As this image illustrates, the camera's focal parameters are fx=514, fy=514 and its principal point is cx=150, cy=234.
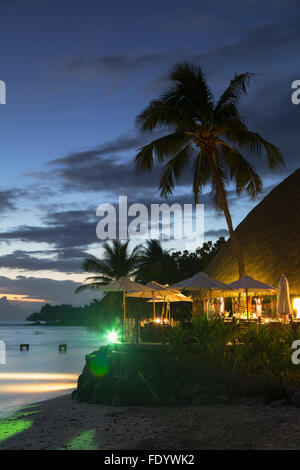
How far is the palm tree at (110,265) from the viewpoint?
1492 inches

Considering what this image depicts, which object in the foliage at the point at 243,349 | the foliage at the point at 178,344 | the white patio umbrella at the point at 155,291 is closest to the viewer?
the foliage at the point at 243,349

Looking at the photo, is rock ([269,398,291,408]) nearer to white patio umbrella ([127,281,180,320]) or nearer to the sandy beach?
the sandy beach

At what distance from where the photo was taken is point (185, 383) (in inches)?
540

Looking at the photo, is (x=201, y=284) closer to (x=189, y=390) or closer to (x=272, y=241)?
(x=189, y=390)

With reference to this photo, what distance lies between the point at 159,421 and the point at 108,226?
2144 centimetres

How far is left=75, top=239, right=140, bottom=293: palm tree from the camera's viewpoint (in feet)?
124

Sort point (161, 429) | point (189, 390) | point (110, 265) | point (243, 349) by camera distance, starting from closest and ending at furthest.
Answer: point (161, 429)
point (189, 390)
point (243, 349)
point (110, 265)

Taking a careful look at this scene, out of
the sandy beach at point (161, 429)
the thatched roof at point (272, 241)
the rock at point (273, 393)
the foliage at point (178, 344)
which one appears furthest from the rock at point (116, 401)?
the thatched roof at point (272, 241)

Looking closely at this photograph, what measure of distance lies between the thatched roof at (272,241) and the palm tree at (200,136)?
1607 millimetres

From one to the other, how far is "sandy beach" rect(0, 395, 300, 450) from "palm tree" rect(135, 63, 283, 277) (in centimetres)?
1002

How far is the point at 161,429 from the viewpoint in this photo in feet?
36.7

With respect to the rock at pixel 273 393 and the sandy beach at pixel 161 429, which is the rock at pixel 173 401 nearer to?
the sandy beach at pixel 161 429

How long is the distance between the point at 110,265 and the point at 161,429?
90.2 ft

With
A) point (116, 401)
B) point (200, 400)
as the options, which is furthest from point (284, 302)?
point (116, 401)
